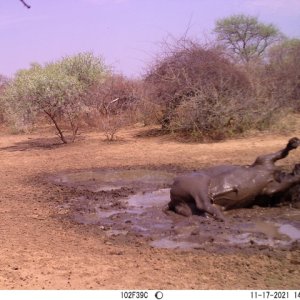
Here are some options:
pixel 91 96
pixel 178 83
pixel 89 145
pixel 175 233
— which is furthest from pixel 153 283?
pixel 91 96

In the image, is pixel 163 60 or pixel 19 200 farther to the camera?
pixel 163 60

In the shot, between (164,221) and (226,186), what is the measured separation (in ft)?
3.48

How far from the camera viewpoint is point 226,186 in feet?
24.9

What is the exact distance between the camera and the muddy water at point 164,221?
20.4 feet

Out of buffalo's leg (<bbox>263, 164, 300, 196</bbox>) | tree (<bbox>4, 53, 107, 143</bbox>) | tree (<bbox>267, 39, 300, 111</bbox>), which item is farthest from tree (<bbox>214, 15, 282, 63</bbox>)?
buffalo's leg (<bbox>263, 164, 300, 196</bbox>)

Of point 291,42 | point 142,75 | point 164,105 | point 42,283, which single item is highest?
point 291,42

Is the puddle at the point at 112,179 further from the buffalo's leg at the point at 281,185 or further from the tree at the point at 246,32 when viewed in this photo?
the tree at the point at 246,32

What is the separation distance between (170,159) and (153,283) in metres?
8.27

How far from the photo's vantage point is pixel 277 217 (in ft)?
23.9

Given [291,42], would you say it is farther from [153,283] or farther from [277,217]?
[153,283]

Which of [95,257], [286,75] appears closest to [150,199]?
[95,257]

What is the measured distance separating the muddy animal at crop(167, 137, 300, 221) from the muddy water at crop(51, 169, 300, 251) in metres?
0.16

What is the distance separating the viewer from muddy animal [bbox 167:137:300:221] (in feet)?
24.0

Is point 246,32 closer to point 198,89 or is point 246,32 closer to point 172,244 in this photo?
point 198,89
